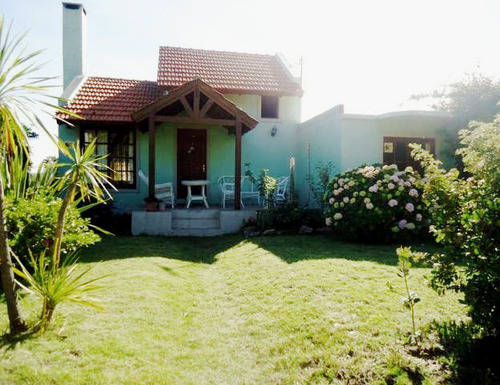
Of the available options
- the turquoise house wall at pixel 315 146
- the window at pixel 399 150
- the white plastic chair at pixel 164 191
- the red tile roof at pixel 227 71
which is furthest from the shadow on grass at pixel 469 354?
the red tile roof at pixel 227 71

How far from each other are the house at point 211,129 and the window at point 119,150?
3 cm

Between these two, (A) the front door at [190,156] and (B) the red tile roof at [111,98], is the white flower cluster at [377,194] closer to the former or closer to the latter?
(A) the front door at [190,156]

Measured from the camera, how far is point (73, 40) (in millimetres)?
14047

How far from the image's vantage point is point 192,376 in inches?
130

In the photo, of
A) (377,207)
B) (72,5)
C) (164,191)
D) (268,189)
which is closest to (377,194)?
(377,207)

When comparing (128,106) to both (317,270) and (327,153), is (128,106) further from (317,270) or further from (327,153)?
(317,270)

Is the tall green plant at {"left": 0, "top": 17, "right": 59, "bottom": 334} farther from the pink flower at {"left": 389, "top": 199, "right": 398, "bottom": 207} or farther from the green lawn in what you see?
the pink flower at {"left": 389, "top": 199, "right": 398, "bottom": 207}

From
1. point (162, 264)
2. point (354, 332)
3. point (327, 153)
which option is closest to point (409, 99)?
point (327, 153)

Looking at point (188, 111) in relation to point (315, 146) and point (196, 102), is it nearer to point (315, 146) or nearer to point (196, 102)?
point (196, 102)

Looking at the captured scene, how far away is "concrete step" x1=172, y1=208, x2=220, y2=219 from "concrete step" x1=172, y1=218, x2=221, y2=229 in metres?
0.09

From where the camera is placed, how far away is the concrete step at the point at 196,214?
35.0 feet

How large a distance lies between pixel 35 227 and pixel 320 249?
5.22 meters

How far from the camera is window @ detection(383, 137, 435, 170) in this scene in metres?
Result: 11.4

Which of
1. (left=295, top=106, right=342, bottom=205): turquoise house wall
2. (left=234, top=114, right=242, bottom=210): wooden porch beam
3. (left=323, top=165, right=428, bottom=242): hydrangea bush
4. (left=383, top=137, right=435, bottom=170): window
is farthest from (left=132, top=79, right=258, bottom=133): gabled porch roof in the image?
(left=383, top=137, right=435, bottom=170): window
